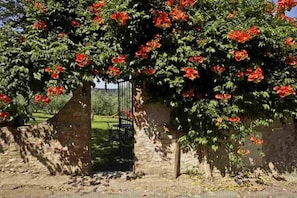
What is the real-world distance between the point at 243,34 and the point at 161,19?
1.73 m

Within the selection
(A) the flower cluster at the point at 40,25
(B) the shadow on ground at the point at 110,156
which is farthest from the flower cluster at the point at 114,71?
(B) the shadow on ground at the point at 110,156

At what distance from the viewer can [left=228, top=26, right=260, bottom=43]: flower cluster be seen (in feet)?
20.6

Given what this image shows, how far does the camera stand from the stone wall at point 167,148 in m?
7.80

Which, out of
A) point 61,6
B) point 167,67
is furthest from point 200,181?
point 61,6

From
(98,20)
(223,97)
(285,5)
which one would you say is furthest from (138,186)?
(285,5)

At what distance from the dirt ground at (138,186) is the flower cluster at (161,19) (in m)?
3.66

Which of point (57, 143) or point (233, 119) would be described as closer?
point (233, 119)

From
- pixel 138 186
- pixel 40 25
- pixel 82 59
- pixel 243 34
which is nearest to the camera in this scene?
pixel 243 34

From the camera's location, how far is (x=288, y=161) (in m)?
8.11

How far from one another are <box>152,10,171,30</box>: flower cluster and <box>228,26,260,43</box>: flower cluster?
1.32 meters

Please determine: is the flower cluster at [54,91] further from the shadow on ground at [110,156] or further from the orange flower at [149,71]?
the shadow on ground at [110,156]

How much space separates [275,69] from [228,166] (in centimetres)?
268

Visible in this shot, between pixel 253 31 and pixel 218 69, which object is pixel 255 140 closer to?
pixel 218 69

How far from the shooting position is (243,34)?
6297 mm
